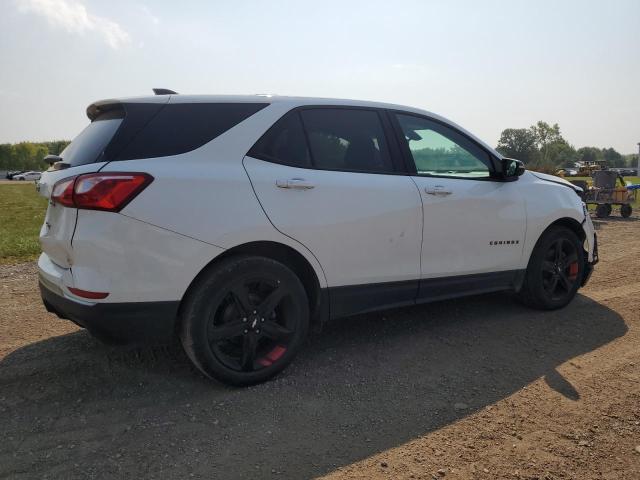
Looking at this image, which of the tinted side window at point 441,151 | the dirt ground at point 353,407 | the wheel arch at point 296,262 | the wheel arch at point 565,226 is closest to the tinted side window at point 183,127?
the wheel arch at point 296,262

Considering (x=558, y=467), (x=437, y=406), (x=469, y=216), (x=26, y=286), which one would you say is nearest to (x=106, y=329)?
(x=437, y=406)

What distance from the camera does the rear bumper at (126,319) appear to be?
282 cm

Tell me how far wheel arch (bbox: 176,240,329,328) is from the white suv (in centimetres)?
1

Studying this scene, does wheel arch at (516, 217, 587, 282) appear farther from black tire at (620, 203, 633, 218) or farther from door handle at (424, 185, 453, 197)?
black tire at (620, 203, 633, 218)

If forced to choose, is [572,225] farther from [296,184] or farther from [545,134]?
[545,134]

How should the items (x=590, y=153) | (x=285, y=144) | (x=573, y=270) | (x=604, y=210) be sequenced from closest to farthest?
1. (x=285, y=144)
2. (x=573, y=270)
3. (x=604, y=210)
4. (x=590, y=153)

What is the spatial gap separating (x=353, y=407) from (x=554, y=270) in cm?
271

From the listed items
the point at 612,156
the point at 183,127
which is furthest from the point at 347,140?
the point at 612,156

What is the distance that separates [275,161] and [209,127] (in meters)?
0.45

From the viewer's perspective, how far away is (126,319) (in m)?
2.85

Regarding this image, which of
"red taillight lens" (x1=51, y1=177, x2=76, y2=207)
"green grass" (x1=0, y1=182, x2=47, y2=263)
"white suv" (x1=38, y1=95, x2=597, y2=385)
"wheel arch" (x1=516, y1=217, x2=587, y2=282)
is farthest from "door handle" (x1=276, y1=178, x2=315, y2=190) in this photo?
"green grass" (x1=0, y1=182, x2=47, y2=263)

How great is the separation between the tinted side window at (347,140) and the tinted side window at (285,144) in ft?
0.22

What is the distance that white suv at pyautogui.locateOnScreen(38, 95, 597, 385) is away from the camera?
2.83 meters

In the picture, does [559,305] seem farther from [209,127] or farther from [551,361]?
[209,127]
